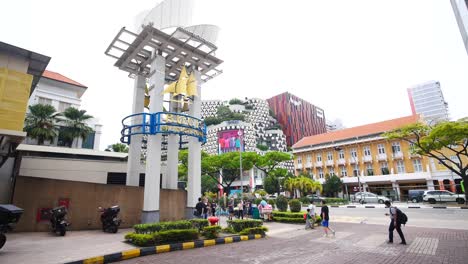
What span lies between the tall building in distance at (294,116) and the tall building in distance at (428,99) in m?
65.8

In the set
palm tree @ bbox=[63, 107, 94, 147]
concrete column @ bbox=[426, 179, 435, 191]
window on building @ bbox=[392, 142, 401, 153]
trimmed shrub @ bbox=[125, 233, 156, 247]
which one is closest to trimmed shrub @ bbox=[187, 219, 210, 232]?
trimmed shrub @ bbox=[125, 233, 156, 247]

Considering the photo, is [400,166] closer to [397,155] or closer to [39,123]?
[397,155]

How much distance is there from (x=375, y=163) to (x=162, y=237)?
42.0 m

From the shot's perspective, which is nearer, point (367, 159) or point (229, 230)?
point (229, 230)

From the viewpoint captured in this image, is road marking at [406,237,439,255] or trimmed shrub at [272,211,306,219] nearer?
road marking at [406,237,439,255]

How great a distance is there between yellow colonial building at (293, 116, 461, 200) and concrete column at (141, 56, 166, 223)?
32.8 m

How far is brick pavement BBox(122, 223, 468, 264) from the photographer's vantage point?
6691 mm

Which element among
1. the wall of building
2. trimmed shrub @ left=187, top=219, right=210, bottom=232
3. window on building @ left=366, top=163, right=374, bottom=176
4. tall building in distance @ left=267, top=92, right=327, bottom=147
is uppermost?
tall building in distance @ left=267, top=92, right=327, bottom=147

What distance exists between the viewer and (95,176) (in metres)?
15.0

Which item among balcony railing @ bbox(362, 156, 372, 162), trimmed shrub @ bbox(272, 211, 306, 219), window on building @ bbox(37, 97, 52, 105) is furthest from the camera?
balcony railing @ bbox(362, 156, 372, 162)

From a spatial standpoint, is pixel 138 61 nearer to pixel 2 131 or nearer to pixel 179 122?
pixel 179 122

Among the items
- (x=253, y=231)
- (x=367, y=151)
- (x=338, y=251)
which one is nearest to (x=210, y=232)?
(x=253, y=231)

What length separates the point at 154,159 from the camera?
11664 millimetres

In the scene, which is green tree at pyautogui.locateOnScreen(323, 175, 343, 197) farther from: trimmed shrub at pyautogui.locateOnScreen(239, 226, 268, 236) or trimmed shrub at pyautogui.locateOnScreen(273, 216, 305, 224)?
trimmed shrub at pyautogui.locateOnScreen(239, 226, 268, 236)
